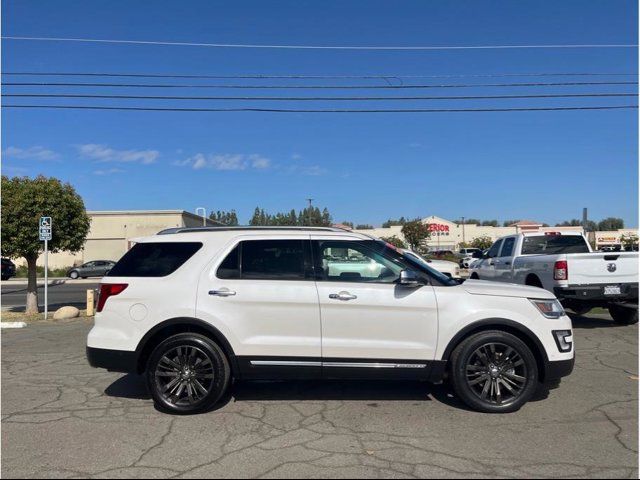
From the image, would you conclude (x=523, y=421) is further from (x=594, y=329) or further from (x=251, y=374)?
(x=594, y=329)

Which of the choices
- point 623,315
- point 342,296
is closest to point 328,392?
point 342,296

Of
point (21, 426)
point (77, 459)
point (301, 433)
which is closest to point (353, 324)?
point (301, 433)

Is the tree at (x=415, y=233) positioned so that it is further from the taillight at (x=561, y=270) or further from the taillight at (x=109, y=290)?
the taillight at (x=109, y=290)

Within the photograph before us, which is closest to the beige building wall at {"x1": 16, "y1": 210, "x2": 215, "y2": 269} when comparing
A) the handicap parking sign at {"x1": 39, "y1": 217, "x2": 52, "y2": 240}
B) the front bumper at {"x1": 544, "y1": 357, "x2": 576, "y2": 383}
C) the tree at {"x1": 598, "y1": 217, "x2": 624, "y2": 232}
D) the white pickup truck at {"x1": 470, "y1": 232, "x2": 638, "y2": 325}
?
the handicap parking sign at {"x1": 39, "y1": 217, "x2": 52, "y2": 240}

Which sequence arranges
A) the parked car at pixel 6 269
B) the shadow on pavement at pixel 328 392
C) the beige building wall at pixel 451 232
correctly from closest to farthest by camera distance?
the shadow on pavement at pixel 328 392 < the parked car at pixel 6 269 < the beige building wall at pixel 451 232

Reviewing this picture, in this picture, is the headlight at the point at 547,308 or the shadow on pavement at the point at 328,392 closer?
the headlight at the point at 547,308

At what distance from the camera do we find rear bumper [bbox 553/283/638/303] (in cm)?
948

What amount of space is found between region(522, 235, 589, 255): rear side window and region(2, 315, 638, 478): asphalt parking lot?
5.37m

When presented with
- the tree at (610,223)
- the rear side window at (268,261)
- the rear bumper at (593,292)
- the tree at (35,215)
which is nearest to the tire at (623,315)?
the rear bumper at (593,292)

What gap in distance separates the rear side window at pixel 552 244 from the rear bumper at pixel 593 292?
225 cm

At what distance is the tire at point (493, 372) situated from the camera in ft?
16.9

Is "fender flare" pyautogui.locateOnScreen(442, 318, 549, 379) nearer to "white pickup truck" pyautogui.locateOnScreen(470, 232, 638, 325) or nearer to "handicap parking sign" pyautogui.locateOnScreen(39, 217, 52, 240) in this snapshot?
"white pickup truck" pyautogui.locateOnScreen(470, 232, 638, 325)

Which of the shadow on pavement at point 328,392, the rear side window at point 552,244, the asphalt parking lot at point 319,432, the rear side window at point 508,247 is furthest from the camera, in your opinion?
the rear side window at point 508,247

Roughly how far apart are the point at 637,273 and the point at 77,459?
9.61 metres
